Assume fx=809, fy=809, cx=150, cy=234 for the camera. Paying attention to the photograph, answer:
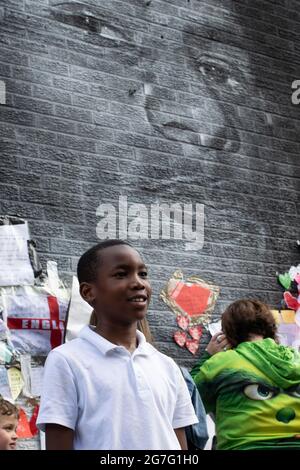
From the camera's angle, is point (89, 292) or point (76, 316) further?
point (76, 316)

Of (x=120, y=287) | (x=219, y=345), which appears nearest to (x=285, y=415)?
(x=219, y=345)

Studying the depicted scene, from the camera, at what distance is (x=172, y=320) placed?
5.18m

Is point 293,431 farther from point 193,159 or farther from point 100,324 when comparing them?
point 193,159

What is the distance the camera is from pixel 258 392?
141 inches

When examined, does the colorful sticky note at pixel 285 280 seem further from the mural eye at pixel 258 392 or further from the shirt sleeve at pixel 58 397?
the shirt sleeve at pixel 58 397

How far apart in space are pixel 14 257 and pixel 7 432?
1.26 metres

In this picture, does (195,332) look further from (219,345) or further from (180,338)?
(219,345)

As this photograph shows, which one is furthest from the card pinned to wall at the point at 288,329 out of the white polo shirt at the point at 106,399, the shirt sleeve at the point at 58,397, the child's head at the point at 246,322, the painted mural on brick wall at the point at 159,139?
the shirt sleeve at the point at 58,397

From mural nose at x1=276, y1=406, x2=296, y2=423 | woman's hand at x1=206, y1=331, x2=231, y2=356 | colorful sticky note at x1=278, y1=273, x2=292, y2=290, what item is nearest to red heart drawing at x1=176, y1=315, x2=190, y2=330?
colorful sticky note at x1=278, y1=273, x2=292, y2=290

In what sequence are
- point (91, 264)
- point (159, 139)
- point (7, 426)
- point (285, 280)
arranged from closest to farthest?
point (91, 264), point (7, 426), point (159, 139), point (285, 280)

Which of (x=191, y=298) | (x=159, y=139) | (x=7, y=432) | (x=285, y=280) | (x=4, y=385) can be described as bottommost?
(x=7, y=432)

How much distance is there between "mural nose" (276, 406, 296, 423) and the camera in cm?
355

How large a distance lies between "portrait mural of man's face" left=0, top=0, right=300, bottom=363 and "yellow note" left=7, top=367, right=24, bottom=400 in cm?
71

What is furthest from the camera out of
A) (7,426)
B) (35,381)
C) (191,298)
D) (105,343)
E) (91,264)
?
(191,298)
